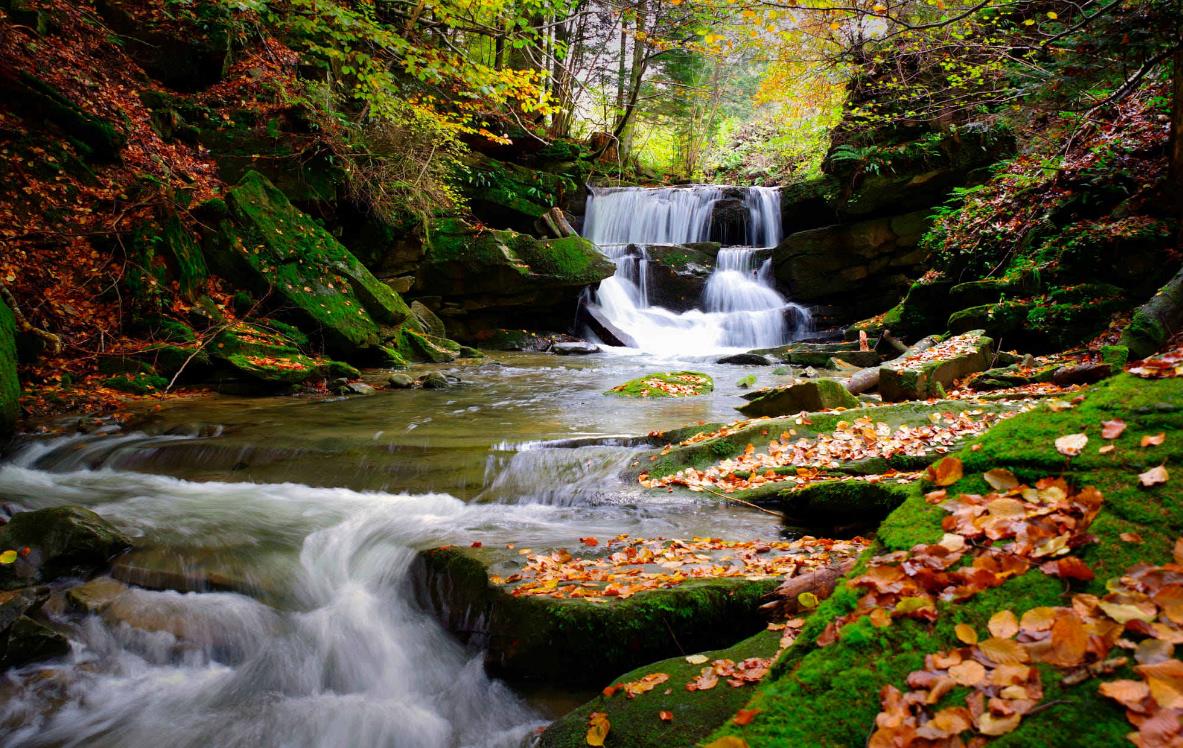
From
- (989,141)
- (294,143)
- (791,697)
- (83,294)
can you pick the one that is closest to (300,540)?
(791,697)

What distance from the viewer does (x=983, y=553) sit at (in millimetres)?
1851

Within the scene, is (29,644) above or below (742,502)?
below

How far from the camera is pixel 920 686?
1.55 m

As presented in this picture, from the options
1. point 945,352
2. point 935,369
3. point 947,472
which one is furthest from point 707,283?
point 947,472

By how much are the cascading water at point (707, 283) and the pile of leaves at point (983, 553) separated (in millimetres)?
14095

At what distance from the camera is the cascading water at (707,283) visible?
17.5 metres

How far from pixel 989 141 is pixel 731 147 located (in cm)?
2188

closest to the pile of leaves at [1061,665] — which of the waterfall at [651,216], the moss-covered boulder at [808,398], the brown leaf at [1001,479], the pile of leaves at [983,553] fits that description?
the pile of leaves at [983,553]

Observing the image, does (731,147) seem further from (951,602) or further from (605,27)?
(951,602)

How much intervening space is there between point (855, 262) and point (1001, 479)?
669 inches

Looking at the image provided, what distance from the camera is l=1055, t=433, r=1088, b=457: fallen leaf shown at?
2076mm

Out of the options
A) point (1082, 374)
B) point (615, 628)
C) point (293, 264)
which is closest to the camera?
point (615, 628)

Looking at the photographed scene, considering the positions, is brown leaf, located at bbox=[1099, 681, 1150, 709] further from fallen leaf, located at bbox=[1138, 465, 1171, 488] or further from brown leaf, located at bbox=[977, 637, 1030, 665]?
fallen leaf, located at bbox=[1138, 465, 1171, 488]

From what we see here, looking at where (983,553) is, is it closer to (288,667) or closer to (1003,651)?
(1003,651)
